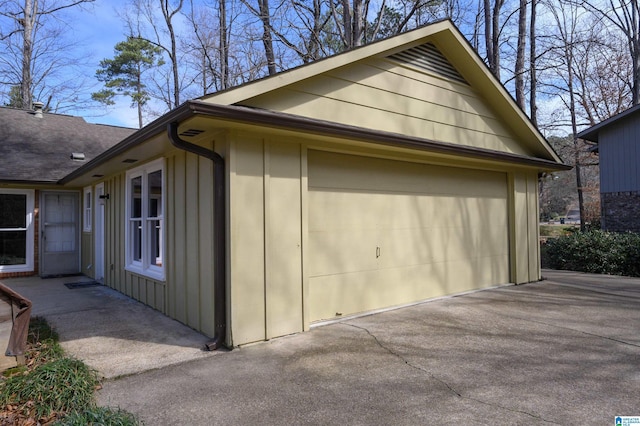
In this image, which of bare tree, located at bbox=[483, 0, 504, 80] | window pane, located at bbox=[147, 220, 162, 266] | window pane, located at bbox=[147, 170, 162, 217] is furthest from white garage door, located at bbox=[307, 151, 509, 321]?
bare tree, located at bbox=[483, 0, 504, 80]

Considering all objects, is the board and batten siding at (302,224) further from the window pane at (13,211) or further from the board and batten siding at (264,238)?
the window pane at (13,211)

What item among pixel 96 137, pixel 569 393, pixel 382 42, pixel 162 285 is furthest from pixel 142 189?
pixel 96 137

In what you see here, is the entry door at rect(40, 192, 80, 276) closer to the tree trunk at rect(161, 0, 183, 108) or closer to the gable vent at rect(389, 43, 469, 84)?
the gable vent at rect(389, 43, 469, 84)

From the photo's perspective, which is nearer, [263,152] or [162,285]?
[263,152]

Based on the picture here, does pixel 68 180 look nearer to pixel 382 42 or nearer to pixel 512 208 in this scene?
pixel 382 42

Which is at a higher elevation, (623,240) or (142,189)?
(142,189)

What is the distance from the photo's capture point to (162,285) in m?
5.64

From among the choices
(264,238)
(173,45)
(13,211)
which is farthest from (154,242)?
(173,45)

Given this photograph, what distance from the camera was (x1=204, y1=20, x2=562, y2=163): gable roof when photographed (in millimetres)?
4293

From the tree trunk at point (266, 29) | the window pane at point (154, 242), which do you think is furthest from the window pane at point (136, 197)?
the tree trunk at point (266, 29)

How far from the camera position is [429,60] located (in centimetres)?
638

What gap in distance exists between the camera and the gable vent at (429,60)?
600 centimetres

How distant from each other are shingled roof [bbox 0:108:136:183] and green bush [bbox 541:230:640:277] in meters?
12.9

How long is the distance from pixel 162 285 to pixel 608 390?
17.1ft
